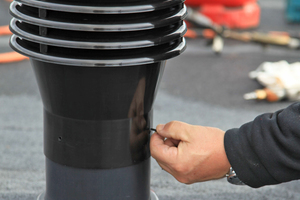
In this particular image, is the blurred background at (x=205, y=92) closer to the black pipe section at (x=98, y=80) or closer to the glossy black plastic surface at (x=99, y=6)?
the black pipe section at (x=98, y=80)

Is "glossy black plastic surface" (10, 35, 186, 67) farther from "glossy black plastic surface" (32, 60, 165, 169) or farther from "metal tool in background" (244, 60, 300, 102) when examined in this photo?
"metal tool in background" (244, 60, 300, 102)

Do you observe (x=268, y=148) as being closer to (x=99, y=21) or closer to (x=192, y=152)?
(x=192, y=152)

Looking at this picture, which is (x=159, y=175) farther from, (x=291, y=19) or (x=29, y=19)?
(x=291, y=19)

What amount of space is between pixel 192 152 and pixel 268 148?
16 centimetres

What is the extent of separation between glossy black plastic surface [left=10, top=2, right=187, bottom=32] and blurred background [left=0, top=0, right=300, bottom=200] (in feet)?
2.00

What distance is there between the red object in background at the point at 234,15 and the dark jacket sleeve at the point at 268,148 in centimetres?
261

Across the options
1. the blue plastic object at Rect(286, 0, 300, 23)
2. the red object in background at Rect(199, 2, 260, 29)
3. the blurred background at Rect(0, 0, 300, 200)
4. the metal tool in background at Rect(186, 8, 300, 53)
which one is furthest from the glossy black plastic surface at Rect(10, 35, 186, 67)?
the blue plastic object at Rect(286, 0, 300, 23)

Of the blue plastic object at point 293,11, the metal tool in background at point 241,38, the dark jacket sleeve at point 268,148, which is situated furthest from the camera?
the blue plastic object at point 293,11

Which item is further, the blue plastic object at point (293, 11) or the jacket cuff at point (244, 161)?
the blue plastic object at point (293, 11)

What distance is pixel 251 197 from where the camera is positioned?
1175 millimetres

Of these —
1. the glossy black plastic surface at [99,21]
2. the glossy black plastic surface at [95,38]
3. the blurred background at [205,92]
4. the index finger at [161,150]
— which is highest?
the glossy black plastic surface at [99,21]

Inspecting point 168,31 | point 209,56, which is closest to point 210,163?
point 168,31

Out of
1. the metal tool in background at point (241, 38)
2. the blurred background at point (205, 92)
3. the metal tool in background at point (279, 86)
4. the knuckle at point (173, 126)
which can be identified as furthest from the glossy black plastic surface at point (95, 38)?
the metal tool in background at point (241, 38)

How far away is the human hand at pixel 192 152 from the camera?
840 millimetres
